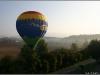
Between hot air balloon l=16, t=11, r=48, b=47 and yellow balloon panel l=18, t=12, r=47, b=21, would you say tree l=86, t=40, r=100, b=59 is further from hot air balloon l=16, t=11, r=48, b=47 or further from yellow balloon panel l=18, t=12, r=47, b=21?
yellow balloon panel l=18, t=12, r=47, b=21

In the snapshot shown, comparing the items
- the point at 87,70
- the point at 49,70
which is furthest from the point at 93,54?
the point at 49,70

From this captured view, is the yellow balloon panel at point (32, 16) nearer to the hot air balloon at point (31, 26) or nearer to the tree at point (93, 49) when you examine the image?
the hot air balloon at point (31, 26)

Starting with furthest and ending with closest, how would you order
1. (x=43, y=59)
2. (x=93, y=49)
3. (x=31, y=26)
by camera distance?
(x=93, y=49) → (x=43, y=59) → (x=31, y=26)

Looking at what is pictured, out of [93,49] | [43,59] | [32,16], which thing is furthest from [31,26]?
Answer: [93,49]

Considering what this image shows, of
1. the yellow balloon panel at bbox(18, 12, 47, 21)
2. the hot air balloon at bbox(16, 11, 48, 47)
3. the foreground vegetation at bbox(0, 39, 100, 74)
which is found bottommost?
the foreground vegetation at bbox(0, 39, 100, 74)

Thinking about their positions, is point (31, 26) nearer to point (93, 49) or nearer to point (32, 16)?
point (32, 16)

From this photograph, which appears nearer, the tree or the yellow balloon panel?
the yellow balloon panel

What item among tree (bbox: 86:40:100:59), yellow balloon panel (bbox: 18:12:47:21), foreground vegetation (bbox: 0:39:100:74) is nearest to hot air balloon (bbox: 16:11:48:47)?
yellow balloon panel (bbox: 18:12:47:21)
